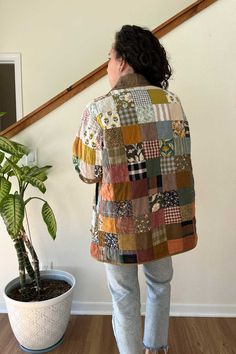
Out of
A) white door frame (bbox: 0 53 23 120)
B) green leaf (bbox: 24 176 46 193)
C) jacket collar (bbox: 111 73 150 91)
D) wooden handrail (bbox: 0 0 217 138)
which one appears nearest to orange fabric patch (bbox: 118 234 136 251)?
jacket collar (bbox: 111 73 150 91)

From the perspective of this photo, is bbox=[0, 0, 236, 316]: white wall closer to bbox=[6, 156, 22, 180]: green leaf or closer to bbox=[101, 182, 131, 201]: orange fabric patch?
bbox=[6, 156, 22, 180]: green leaf

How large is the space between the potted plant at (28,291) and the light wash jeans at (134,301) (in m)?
0.44

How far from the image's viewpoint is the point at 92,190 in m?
1.62

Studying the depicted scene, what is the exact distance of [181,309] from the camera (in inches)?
66.9

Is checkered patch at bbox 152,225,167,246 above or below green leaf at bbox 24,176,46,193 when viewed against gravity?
below

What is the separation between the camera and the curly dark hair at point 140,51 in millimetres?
959

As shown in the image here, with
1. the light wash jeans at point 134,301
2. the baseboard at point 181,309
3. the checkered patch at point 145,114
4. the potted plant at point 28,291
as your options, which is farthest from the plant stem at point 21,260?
the checkered patch at point 145,114

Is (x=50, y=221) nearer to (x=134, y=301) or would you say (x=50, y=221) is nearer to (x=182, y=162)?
(x=134, y=301)

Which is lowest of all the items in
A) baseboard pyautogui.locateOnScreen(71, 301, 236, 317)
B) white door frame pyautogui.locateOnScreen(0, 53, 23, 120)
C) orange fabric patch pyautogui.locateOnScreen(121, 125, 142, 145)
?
baseboard pyautogui.locateOnScreen(71, 301, 236, 317)

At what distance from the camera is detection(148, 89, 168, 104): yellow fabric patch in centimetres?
92

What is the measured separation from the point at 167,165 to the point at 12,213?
0.71m

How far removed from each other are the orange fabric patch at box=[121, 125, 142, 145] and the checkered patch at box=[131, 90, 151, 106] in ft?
0.24

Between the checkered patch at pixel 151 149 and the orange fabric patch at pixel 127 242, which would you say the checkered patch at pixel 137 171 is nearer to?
the checkered patch at pixel 151 149

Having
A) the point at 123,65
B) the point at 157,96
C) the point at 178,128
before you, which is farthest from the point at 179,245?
the point at 123,65
